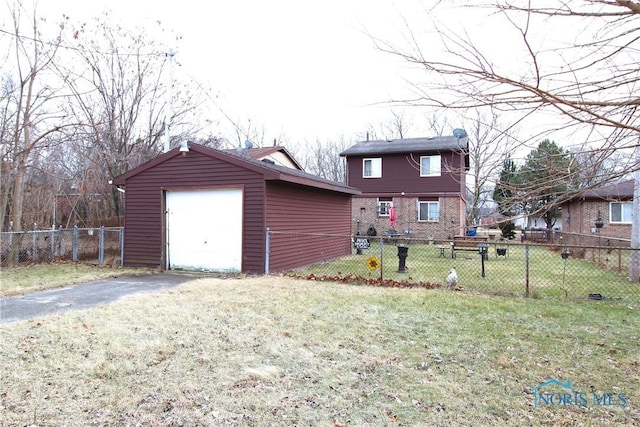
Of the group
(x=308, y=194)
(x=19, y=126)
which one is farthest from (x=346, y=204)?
(x=19, y=126)

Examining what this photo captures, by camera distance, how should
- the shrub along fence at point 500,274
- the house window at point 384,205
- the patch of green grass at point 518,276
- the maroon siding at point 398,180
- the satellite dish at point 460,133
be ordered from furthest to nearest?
the house window at point 384,205 < the maroon siding at point 398,180 < the patch of green grass at point 518,276 < the shrub along fence at point 500,274 < the satellite dish at point 460,133

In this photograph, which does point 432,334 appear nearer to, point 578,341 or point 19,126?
point 578,341

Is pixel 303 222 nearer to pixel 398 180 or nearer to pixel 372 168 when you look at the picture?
pixel 398 180

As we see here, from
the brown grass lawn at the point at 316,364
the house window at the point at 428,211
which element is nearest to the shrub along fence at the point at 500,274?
the brown grass lawn at the point at 316,364

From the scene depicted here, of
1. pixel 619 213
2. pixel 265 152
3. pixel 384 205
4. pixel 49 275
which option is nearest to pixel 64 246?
pixel 49 275

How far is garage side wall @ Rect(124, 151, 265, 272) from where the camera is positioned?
→ 9914 mm

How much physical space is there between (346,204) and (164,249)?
7693 millimetres

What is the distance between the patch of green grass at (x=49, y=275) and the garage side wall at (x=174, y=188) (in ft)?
2.07

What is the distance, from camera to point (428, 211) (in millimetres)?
22109

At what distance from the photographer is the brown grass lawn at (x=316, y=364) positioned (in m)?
3.02

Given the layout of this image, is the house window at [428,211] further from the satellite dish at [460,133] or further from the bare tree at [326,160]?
the bare tree at [326,160]

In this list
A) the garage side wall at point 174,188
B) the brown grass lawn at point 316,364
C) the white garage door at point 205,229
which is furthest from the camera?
the white garage door at point 205,229

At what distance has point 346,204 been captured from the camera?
54.1 feet

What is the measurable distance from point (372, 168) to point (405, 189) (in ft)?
7.50
